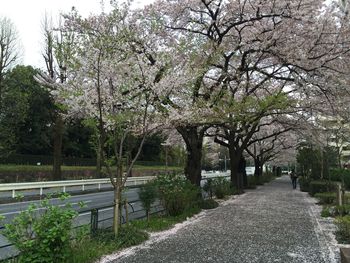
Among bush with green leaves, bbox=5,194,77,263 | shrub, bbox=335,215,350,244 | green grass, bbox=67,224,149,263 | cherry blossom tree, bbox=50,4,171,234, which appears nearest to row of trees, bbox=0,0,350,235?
cherry blossom tree, bbox=50,4,171,234

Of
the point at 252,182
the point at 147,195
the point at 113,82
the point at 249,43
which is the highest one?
the point at 249,43

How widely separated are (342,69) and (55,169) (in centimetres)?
1973

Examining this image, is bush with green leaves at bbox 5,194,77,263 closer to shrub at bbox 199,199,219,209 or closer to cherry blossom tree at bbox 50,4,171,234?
cherry blossom tree at bbox 50,4,171,234

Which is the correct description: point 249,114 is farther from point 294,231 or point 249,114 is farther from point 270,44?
point 294,231

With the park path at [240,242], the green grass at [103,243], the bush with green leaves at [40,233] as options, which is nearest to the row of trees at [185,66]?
the green grass at [103,243]

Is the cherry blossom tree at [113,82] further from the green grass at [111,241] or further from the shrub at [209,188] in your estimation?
the shrub at [209,188]

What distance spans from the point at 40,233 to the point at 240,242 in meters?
4.50

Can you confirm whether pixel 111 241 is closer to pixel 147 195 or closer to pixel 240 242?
pixel 240 242

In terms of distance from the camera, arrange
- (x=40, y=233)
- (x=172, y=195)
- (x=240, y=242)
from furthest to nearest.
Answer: (x=172, y=195) < (x=240, y=242) < (x=40, y=233)

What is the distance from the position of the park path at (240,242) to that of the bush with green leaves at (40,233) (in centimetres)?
126

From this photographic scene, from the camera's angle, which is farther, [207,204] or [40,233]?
[207,204]

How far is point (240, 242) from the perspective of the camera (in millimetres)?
8078

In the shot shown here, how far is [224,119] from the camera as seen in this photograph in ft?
40.9

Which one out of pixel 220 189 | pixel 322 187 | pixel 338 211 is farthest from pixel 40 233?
pixel 322 187
